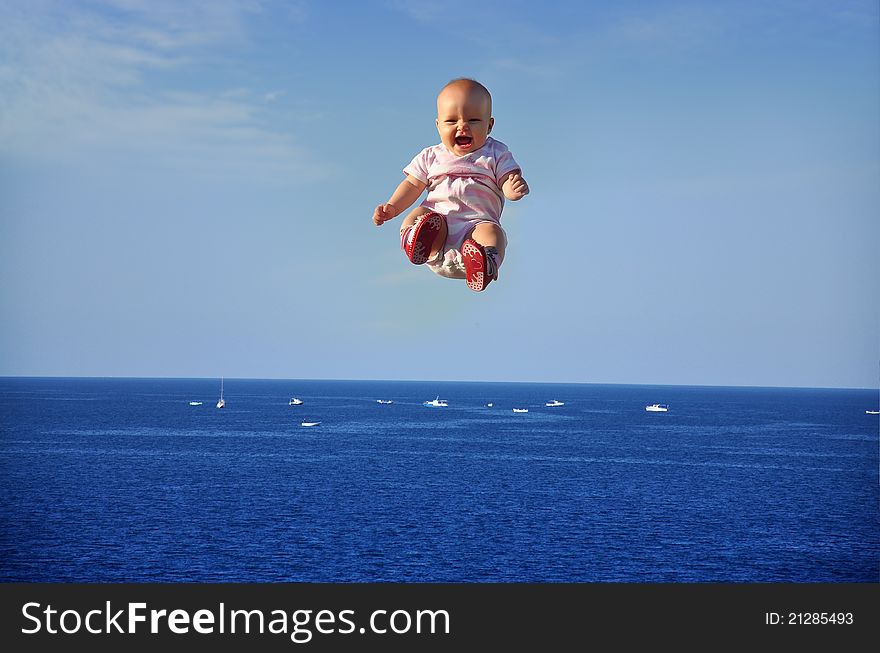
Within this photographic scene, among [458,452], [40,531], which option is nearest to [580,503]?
[458,452]

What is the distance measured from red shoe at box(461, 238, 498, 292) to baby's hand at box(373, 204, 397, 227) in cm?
95

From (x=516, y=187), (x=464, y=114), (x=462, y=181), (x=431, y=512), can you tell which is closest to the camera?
(x=464, y=114)

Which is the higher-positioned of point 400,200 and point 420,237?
point 400,200

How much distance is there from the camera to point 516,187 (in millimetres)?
9789

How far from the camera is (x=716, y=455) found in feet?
493

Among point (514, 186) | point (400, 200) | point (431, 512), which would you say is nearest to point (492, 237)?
point (514, 186)

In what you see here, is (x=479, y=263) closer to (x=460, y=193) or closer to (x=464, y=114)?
(x=460, y=193)

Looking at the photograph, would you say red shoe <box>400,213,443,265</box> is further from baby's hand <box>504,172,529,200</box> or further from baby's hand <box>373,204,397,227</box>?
baby's hand <box>504,172,529,200</box>

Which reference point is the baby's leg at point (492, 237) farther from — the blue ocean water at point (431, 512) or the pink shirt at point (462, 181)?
the blue ocean water at point (431, 512)

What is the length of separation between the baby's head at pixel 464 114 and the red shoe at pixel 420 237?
2.68ft

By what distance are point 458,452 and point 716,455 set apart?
40.5 m

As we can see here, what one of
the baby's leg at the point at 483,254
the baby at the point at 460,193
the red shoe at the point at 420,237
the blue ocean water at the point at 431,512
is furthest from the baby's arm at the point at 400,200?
the blue ocean water at the point at 431,512

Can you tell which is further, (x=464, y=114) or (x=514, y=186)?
(x=514, y=186)

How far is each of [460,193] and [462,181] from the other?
13 centimetres
